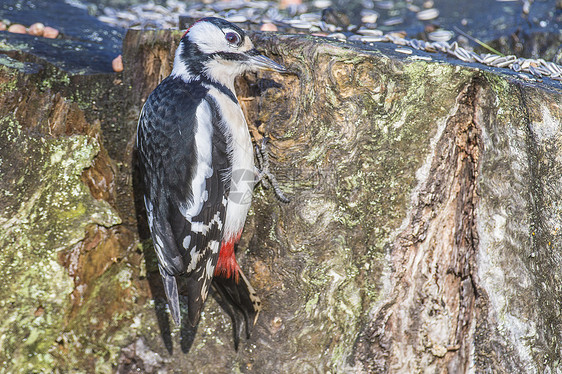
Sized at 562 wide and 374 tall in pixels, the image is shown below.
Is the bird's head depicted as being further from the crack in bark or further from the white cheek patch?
the crack in bark

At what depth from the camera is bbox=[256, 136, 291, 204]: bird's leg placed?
8.06ft

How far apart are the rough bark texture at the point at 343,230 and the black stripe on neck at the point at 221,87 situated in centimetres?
13

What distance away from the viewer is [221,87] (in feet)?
8.32

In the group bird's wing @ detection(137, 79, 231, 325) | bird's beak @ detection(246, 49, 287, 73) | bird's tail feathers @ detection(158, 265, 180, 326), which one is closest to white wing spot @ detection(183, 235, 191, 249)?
bird's wing @ detection(137, 79, 231, 325)

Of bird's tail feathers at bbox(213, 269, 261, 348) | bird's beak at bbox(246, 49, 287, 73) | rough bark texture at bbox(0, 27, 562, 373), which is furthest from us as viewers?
bird's tail feathers at bbox(213, 269, 261, 348)

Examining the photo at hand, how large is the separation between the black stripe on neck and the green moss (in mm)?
615

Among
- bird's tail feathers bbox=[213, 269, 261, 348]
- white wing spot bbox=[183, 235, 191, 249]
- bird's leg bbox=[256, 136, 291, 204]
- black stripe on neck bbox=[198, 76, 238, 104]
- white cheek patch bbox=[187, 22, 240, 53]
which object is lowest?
bird's tail feathers bbox=[213, 269, 261, 348]

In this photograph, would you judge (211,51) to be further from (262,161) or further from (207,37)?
(262,161)

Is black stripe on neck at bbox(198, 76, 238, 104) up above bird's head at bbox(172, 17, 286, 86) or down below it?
below

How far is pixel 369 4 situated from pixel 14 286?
326 cm

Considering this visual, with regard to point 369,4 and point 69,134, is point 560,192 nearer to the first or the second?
point 69,134

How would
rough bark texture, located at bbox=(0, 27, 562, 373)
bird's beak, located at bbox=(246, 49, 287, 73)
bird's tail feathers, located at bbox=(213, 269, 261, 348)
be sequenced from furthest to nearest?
bird's tail feathers, located at bbox=(213, 269, 261, 348)
bird's beak, located at bbox=(246, 49, 287, 73)
rough bark texture, located at bbox=(0, 27, 562, 373)

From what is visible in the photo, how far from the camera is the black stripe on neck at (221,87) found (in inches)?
98.9

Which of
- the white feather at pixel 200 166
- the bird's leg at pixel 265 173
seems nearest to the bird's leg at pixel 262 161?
the bird's leg at pixel 265 173
